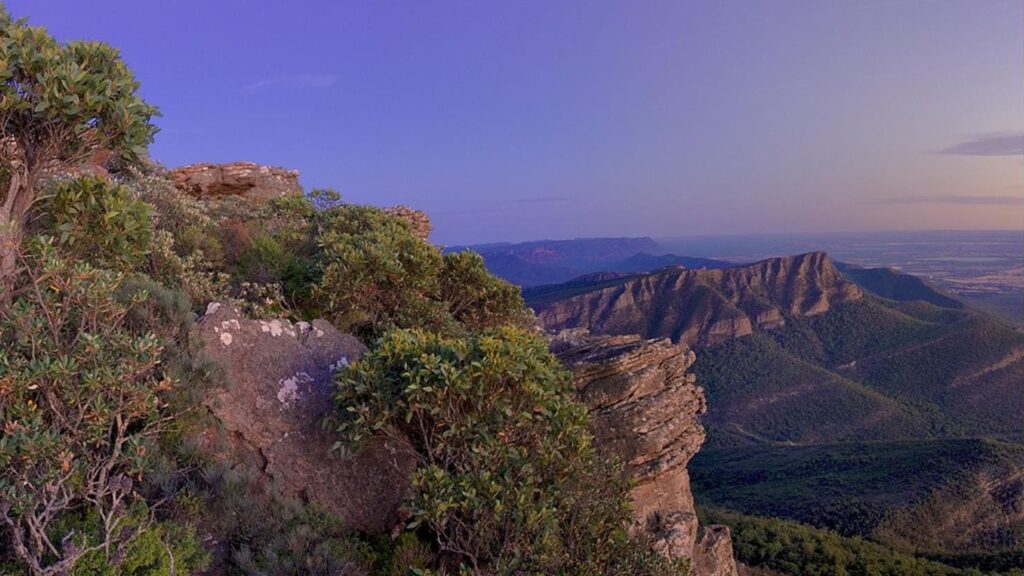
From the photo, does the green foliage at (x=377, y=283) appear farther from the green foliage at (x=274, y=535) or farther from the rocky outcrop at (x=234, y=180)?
the rocky outcrop at (x=234, y=180)

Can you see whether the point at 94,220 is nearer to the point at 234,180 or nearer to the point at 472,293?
the point at 472,293

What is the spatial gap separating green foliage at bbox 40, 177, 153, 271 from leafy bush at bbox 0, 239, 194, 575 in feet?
3.22

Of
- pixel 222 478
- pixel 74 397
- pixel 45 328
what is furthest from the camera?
pixel 222 478

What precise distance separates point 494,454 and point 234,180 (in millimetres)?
22304

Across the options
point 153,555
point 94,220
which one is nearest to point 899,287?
point 94,220

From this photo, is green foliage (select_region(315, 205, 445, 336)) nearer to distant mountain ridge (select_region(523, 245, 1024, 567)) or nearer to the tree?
the tree

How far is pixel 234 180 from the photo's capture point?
24.8 meters

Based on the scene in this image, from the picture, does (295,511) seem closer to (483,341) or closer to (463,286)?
(483,341)

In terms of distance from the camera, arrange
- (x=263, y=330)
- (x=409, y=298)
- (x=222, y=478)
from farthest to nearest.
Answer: (x=409, y=298)
(x=263, y=330)
(x=222, y=478)

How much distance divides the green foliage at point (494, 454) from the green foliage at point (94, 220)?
3848mm

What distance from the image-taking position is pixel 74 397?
5.84m

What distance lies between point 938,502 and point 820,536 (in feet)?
62.7

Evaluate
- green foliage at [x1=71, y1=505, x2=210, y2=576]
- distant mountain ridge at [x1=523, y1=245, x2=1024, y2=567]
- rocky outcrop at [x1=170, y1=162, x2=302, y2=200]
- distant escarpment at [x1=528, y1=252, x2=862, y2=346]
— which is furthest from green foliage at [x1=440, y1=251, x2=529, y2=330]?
distant escarpment at [x1=528, y1=252, x2=862, y2=346]

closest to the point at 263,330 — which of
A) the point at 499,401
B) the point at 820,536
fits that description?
the point at 499,401
